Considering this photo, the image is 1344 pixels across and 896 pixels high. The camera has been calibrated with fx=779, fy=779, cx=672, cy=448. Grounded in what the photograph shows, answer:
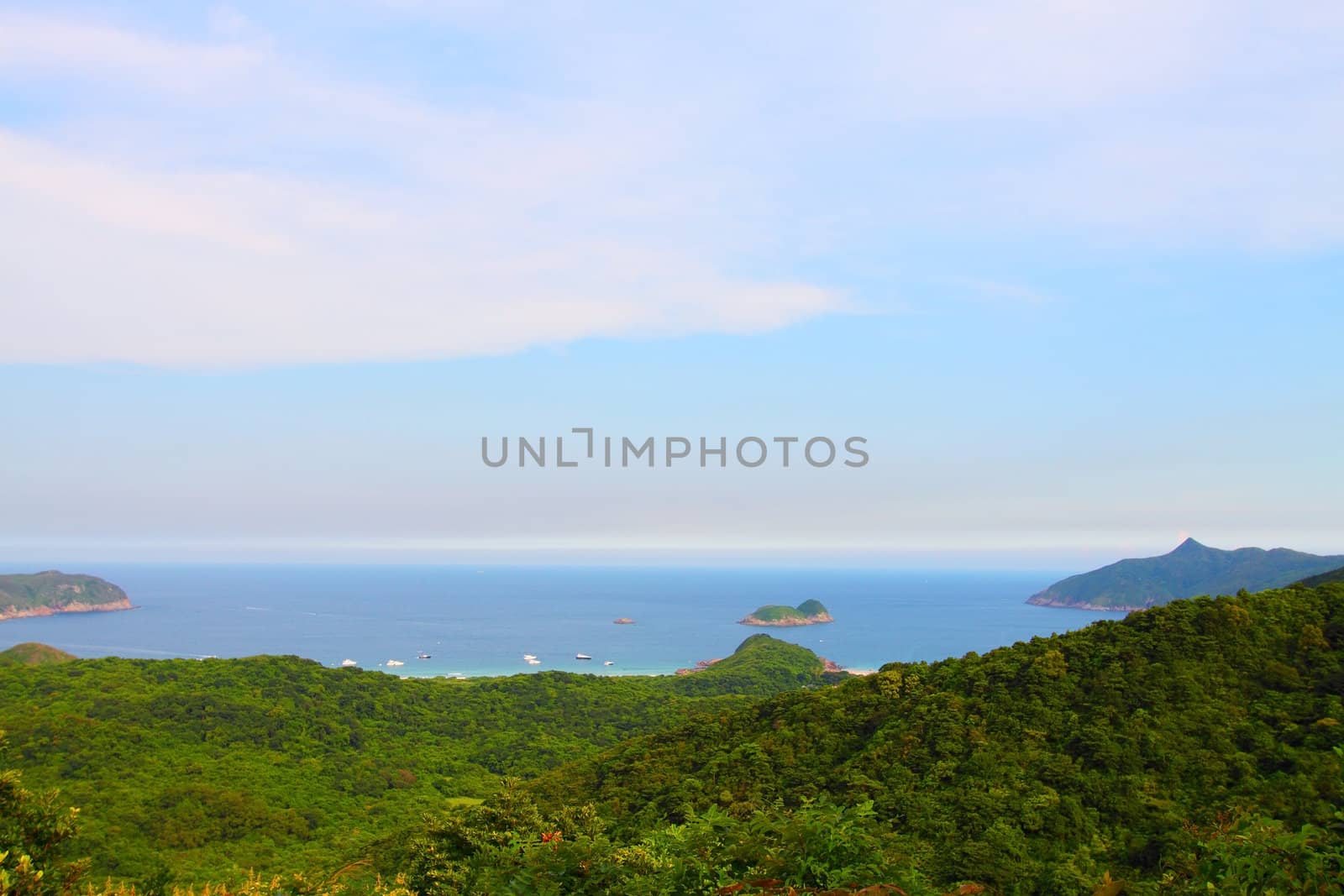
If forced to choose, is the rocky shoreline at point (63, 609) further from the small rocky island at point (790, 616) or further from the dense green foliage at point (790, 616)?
the dense green foliage at point (790, 616)

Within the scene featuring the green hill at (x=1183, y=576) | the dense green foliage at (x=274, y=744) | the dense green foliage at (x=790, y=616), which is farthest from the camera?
the dense green foliage at (x=790, y=616)

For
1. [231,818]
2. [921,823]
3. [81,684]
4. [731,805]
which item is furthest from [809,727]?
[81,684]

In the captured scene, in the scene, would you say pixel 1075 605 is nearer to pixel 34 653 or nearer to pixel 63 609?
pixel 34 653

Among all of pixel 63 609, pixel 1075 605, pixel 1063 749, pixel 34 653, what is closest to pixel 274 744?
pixel 1063 749

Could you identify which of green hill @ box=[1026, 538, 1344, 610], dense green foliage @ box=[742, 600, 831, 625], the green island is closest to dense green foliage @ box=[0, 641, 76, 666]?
the green island

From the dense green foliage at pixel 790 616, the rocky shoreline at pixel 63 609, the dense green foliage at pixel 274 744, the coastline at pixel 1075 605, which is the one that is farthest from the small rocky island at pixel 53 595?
the coastline at pixel 1075 605

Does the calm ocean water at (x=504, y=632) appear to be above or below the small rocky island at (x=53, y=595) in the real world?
below

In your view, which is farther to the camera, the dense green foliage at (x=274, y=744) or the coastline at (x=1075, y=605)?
the coastline at (x=1075, y=605)

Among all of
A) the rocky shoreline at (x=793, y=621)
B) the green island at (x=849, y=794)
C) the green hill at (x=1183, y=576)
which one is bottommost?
the rocky shoreline at (x=793, y=621)
